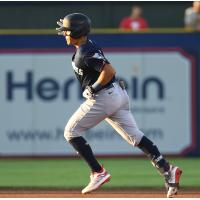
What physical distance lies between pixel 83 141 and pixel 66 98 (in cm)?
441

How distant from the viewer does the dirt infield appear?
29.8 feet

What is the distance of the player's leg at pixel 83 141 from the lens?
8906 millimetres

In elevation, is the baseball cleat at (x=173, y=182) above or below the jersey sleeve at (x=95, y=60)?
below

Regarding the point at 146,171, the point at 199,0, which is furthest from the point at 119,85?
the point at 199,0

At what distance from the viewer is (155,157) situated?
891cm

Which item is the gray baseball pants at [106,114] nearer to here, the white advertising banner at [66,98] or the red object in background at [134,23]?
the white advertising banner at [66,98]

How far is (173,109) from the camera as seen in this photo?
1324cm

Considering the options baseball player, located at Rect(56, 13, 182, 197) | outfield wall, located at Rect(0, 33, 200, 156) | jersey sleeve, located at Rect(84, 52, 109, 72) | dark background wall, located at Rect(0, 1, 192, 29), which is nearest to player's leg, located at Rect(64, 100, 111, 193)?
baseball player, located at Rect(56, 13, 182, 197)

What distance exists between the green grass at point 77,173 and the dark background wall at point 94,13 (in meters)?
3.82

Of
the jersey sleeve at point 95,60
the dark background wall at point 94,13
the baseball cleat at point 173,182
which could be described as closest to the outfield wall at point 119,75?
the dark background wall at point 94,13

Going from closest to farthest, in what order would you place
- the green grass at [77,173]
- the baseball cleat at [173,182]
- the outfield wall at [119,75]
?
the baseball cleat at [173,182], the green grass at [77,173], the outfield wall at [119,75]

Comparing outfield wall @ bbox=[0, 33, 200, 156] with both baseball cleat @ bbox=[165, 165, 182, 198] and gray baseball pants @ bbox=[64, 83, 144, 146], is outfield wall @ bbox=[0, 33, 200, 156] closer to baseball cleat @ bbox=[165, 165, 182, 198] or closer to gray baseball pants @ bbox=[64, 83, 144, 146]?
gray baseball pants @ bbox=[64, 83, 144, 146]

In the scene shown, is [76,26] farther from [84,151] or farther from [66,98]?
[66,98]

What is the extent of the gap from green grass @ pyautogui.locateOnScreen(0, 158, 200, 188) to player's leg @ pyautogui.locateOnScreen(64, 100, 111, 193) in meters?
1.02
